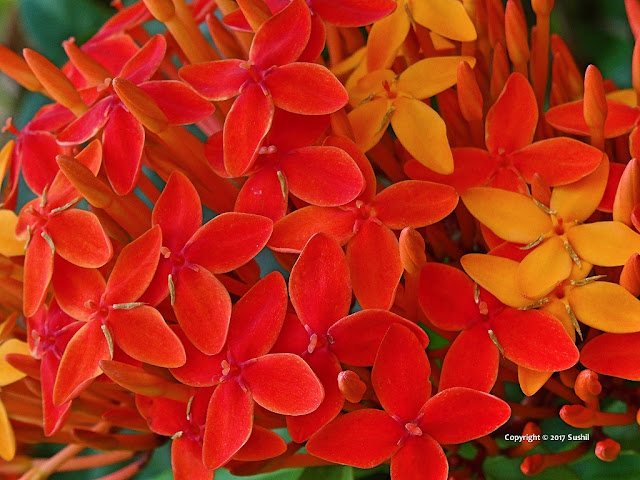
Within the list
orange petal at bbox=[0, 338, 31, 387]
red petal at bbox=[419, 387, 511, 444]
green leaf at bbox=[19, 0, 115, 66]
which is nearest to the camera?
red petal at bbox=[419, 387, 511, 444]

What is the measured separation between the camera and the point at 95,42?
0.56m

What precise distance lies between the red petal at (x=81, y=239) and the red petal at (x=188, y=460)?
0.35 ft

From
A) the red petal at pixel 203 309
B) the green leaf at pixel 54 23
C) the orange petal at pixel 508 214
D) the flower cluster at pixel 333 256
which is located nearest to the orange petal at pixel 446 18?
the flower cluster at pixel 333 256

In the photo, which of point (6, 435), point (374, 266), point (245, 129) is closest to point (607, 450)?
point (374, 266)

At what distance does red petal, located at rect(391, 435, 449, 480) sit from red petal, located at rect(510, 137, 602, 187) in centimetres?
16

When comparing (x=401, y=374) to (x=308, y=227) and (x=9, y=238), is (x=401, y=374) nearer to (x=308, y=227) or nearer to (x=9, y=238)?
(x=308, y=227)

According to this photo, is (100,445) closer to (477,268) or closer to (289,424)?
(289,424)

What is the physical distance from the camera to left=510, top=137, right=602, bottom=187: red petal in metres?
0.42

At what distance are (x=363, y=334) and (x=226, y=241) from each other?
87 mm

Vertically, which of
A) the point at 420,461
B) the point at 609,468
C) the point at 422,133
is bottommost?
the point at 609,468

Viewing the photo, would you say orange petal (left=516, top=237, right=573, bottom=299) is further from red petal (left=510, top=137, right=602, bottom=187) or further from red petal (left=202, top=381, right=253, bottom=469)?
red petal (left=202, top=381, right=253, bottom=469)

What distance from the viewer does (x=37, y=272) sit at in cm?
43

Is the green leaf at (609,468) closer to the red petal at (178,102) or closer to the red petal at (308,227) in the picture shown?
the red petal at (308,227)

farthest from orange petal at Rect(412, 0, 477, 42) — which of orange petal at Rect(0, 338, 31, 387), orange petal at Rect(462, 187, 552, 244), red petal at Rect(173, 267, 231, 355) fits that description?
orange petal at Rect(0, 338, 31, 387)
